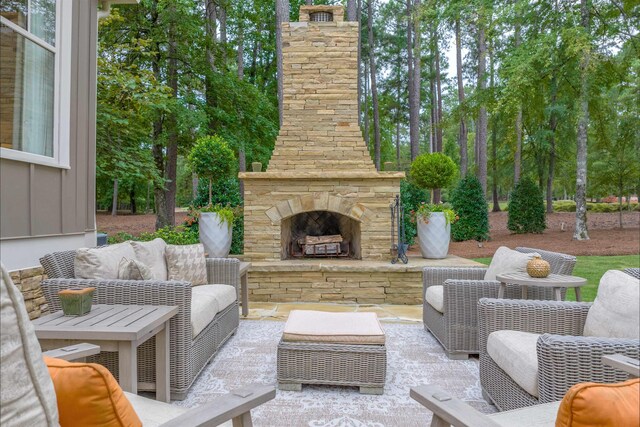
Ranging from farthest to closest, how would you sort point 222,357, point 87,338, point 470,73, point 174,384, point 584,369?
point 470,73
point 222,357
point 174,384
point 87,338
point 584,369

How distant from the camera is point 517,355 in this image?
222 cm

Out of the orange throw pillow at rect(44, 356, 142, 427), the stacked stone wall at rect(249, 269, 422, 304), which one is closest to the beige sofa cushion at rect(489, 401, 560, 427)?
the orange throw pillow at rect(44, 356, 142, 427)

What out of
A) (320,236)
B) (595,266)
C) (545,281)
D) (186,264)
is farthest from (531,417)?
(595,266)

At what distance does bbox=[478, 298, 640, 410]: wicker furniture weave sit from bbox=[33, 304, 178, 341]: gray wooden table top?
182cm

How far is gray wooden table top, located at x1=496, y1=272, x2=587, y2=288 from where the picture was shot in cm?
307

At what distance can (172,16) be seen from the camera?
32.0 feet

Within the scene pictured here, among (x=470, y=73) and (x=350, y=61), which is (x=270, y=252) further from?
(x=470, y=73)

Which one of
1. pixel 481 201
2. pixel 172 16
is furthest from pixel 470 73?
pixel 172 16

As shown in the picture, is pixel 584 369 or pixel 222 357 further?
pixel 222 357

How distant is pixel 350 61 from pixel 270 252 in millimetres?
2847

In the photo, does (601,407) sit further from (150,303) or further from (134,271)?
(134,271)

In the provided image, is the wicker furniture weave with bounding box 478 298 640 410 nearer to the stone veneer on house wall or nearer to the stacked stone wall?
the stacked stone wall

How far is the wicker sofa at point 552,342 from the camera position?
1.80m

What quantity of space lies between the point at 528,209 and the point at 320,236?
7358 mm
